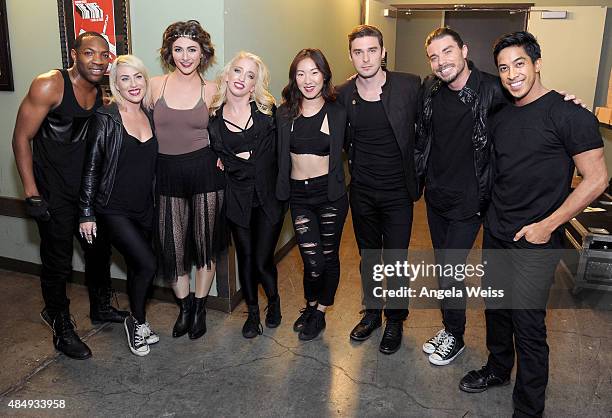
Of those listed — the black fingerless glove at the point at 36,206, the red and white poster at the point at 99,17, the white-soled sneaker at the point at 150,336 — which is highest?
the red and white poster at the point at 99,17

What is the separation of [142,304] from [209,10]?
163 centimetres

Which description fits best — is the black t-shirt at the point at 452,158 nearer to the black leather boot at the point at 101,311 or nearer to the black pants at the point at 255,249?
the black pants at the point at 255,249

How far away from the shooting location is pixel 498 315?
2.31m

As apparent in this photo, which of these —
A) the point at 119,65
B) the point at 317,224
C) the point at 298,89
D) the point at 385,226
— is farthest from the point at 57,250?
the point at 385,226

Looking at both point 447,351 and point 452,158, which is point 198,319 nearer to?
point 447,351

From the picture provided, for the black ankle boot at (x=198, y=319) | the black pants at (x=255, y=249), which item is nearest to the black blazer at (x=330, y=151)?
the black pants at (x=255, y=249)

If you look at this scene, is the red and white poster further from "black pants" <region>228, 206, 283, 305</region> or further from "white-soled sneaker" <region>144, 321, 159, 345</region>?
"white-soled sneaker" <region>144, 321, 159, 345</region>

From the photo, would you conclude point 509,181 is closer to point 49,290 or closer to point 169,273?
point 169,273

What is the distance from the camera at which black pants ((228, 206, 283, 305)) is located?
2.78 metres

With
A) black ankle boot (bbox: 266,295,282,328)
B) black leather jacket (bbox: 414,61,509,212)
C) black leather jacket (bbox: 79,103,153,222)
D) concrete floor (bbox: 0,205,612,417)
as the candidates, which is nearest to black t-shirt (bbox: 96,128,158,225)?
black leather jacket (bbox: 79,103,153,222)

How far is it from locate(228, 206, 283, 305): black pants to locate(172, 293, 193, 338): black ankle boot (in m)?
0.36

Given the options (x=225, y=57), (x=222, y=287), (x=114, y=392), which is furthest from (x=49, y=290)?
(x=225, y=57)

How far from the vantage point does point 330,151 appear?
2553mm

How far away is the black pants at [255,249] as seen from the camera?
2.78 m
